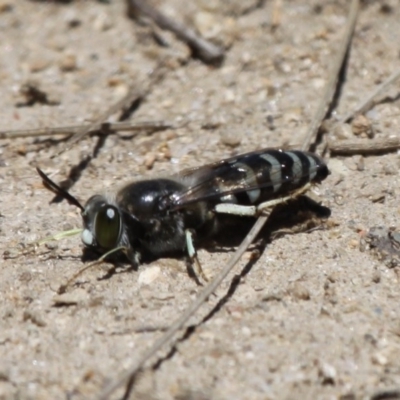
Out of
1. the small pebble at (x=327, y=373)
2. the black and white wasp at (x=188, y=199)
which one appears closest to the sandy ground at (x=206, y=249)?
the small pebble at (x=327, y=373)

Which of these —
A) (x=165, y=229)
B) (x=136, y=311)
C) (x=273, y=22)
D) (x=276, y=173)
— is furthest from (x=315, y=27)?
(x=136, y=311)

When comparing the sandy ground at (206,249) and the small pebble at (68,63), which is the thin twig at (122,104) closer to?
the sandy ground at (206,249)

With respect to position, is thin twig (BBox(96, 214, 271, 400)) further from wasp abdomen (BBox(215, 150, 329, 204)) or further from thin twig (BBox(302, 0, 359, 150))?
thin twig (BBox(302, 0, 359, 150))

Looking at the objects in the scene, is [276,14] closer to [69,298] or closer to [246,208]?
[246,208]

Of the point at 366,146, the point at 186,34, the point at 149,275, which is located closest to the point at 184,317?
the point at 149,275

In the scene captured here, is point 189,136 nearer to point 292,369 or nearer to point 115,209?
point 115,209

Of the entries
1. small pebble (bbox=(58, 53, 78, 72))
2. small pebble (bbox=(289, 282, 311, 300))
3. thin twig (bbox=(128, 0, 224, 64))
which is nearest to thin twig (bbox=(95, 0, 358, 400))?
small pebble (bbox=(289, 282, 311, 300))
